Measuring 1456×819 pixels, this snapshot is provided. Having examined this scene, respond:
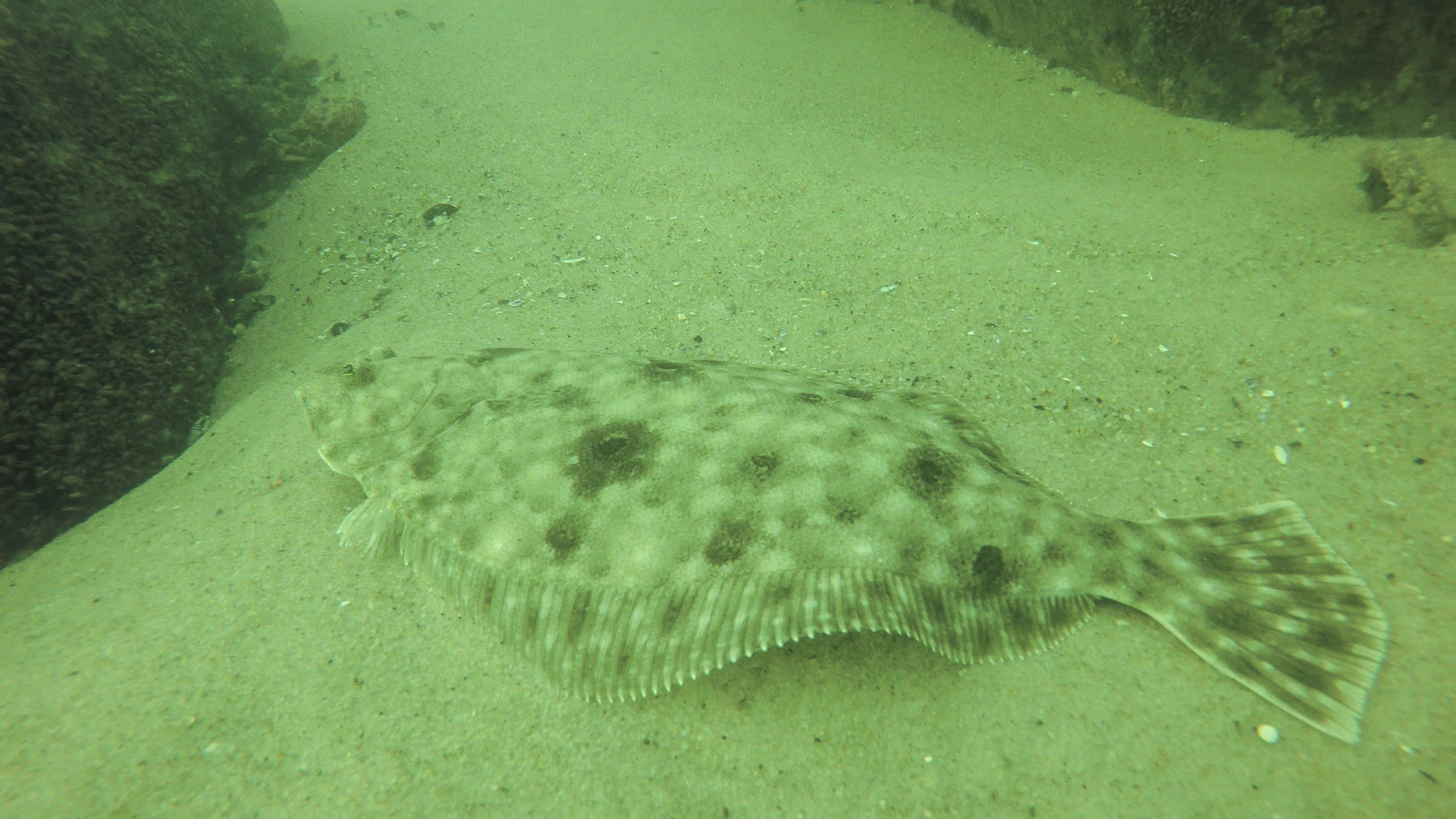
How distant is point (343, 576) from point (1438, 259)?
22.0ft

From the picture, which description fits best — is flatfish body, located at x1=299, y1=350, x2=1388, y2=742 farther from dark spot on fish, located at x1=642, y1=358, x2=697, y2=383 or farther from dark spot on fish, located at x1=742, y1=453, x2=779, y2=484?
dark spot on fish, located at x1=642, y1=358, x2=697, y2=383

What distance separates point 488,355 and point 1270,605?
12.3ft

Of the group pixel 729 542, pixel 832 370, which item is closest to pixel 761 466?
pixel 729 542

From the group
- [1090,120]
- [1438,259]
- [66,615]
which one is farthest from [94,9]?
[1438,259]

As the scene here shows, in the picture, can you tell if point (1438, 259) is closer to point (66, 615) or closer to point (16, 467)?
point (66, 615)

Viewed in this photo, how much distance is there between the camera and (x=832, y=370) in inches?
145

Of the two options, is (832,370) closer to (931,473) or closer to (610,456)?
(931,473)

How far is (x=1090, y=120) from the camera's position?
575 centimetres

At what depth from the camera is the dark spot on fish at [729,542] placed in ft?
7.63

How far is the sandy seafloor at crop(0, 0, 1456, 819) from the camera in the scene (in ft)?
7.27

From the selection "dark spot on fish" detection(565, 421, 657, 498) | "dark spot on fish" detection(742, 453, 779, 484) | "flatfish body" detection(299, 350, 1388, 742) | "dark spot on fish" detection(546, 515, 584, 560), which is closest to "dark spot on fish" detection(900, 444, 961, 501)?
"flatfish body" detection(299, 350, 1388, 742)

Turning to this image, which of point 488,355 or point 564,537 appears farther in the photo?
point 488,355

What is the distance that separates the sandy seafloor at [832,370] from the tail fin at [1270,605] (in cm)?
10

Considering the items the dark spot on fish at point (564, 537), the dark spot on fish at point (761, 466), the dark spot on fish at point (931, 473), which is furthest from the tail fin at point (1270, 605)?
the dark spot on fish at point (564, 537)
